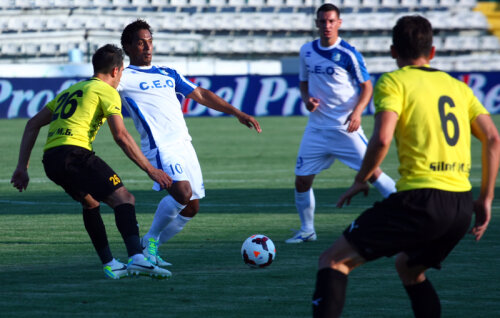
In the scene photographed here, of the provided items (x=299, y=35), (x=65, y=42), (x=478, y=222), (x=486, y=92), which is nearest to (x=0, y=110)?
(x=65, y=42)

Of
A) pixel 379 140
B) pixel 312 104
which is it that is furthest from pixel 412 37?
pixel 312 104

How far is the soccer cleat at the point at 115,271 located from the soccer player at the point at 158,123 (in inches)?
20.7

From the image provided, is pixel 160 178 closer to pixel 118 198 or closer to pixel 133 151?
pixel 133 151

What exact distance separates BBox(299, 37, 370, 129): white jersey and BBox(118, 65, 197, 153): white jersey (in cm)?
180

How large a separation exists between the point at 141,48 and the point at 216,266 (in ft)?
6.25

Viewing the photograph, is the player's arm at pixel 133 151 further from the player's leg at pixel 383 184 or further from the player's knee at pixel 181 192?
the player's leg at pixel 383 184

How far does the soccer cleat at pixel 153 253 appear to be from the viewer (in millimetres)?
7340

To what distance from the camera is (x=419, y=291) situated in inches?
184

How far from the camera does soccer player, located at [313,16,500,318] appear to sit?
4297mm

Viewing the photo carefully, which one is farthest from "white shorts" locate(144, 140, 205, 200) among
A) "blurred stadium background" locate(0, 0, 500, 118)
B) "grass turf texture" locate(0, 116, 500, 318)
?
"blurred stadium background" locate(0, 0, 500, 118)

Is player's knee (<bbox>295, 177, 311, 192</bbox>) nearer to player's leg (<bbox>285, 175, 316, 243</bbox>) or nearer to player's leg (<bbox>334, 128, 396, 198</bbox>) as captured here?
player's leg (<bbox>285, 175, 316, 243</bbox>)

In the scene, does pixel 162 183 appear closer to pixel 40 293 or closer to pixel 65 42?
pixel 40 293

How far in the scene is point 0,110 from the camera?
29.3m

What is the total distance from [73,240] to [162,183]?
107 inches
